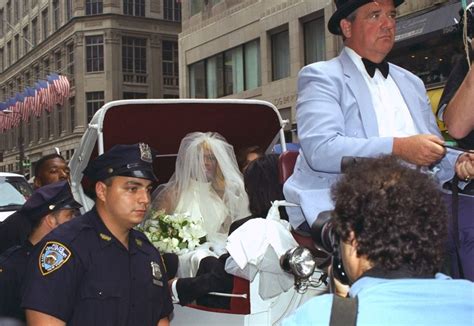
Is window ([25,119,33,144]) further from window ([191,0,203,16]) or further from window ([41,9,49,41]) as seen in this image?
window ([191,0,203,16])

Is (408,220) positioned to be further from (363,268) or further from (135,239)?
(135,239)

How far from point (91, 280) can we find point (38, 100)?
119ft

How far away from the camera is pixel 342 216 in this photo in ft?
5.73

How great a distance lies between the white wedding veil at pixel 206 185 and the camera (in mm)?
5902

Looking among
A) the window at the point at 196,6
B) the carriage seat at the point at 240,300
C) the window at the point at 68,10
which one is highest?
the window at the point at 68,10

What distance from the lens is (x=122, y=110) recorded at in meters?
5.43

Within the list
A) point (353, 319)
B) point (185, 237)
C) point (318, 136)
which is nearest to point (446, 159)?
point (318, 136)

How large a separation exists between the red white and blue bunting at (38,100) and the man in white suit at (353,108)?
3465 centimetres

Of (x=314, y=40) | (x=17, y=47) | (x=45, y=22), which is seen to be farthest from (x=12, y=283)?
(x=17, y=47)

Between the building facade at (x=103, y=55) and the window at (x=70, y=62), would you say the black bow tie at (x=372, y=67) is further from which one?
the window at (x=70, y=62)

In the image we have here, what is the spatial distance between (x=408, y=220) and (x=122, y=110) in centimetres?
408

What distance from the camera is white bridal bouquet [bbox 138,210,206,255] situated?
5105mm

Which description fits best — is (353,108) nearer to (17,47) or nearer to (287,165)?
(287,165)

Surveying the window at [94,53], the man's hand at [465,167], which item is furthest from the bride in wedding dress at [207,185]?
the window at [94,53]
